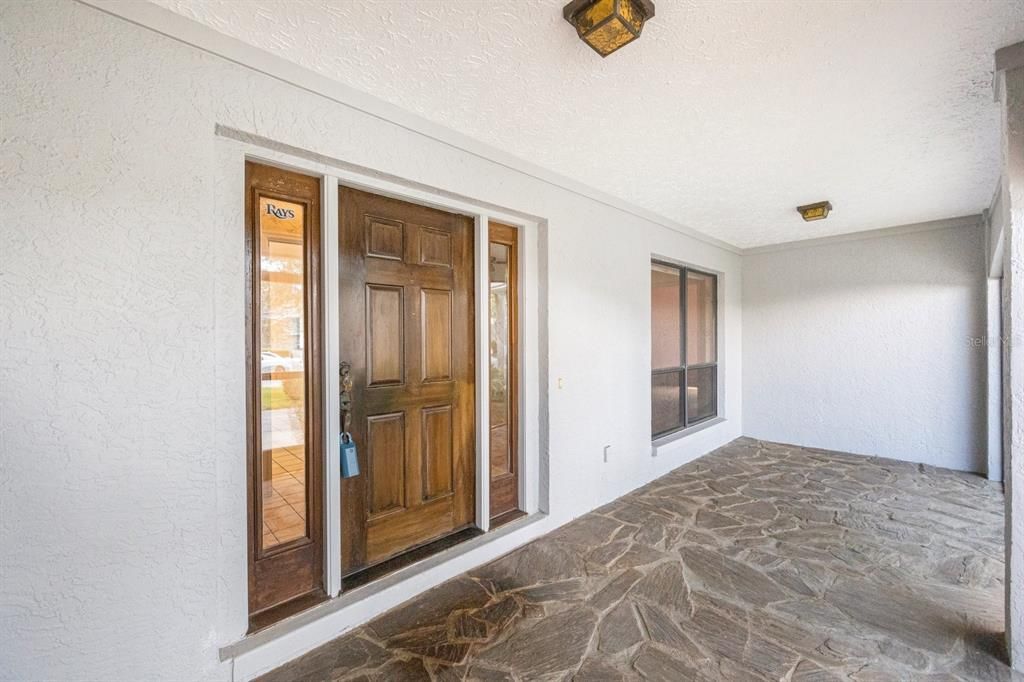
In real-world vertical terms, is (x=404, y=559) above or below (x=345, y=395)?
below

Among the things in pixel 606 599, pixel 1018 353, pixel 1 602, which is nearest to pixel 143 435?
pixel 1 602

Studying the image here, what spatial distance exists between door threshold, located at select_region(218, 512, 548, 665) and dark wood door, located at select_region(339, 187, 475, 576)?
16cm

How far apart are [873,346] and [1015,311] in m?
3.62

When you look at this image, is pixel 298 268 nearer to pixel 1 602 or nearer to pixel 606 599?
pixel 1 602

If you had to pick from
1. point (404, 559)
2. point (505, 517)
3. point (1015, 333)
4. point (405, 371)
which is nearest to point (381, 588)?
point (404, 559)

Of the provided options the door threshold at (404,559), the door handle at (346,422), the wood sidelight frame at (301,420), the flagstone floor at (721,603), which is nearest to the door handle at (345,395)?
the door handle at (346,422)

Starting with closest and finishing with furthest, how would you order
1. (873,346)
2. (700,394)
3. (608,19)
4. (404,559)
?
(608,19), (404,559), (873,346), (700,394)

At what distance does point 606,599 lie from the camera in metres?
2.31

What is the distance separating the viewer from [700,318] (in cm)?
526

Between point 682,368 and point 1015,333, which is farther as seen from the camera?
point 682,368

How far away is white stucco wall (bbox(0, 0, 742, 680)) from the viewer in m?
1.35

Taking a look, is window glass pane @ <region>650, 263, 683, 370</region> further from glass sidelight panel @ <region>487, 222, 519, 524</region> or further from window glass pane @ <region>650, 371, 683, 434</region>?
glass sidelight panel @ <region>487, 222, 519, 524</region>

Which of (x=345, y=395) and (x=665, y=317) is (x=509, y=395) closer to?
(x=345, y=395)

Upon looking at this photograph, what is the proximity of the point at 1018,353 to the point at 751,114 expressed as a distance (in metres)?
1.58
